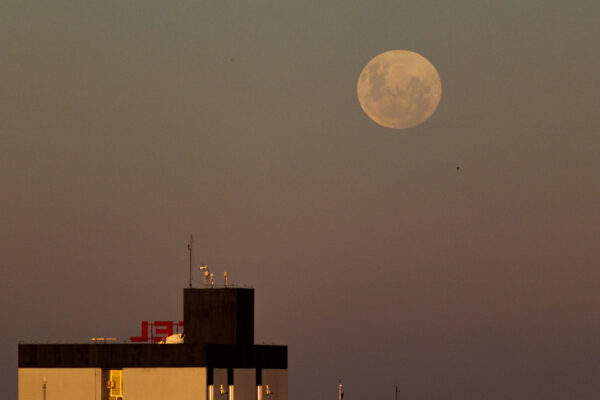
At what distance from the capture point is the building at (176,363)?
5561 inches

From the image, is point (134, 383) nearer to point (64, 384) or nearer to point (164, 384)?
point (164, 384)

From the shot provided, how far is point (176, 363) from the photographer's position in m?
142

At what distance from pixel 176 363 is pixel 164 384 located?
96.4 inches

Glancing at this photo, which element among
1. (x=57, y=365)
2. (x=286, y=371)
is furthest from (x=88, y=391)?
(x=286, y=371)

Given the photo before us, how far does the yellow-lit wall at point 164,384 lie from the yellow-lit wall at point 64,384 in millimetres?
3566

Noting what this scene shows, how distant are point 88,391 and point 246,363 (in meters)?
17.0

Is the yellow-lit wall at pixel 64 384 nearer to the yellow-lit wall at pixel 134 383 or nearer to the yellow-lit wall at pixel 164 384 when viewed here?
the yellow-lit wall at pixel 134 383

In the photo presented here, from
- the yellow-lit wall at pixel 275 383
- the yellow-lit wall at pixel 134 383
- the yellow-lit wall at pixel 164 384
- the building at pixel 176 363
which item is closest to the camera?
the yellow-lit wall at pixel 164 384

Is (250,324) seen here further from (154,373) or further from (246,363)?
(154,373)

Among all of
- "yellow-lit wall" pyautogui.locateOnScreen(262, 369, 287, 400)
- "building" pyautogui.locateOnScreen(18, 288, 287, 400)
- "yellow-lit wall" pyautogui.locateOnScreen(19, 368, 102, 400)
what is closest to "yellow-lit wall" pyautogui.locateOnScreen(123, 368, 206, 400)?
"building" pyautogui.locateOnScreen(18, 288, 287, 400)

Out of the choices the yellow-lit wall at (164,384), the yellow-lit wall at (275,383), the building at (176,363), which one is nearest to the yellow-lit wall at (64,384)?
the building at (176,363)

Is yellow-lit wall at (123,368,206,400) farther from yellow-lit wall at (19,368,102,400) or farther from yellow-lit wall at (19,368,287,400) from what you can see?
yellow-lit wall at (19,368,102,400)

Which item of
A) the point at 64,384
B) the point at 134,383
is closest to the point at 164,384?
the point at 134,383

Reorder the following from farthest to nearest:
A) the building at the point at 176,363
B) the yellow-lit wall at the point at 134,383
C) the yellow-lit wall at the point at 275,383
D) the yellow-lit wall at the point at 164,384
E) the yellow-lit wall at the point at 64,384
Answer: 1. the yellow-lit wall at the point at 275,383
2. the yellow-lit wall at the point at 64,384
3. the building at the point at 176,363
4. the yellow-lit wall at the point at 134,383
5. the yellow-lit wall at the point at 164,384
